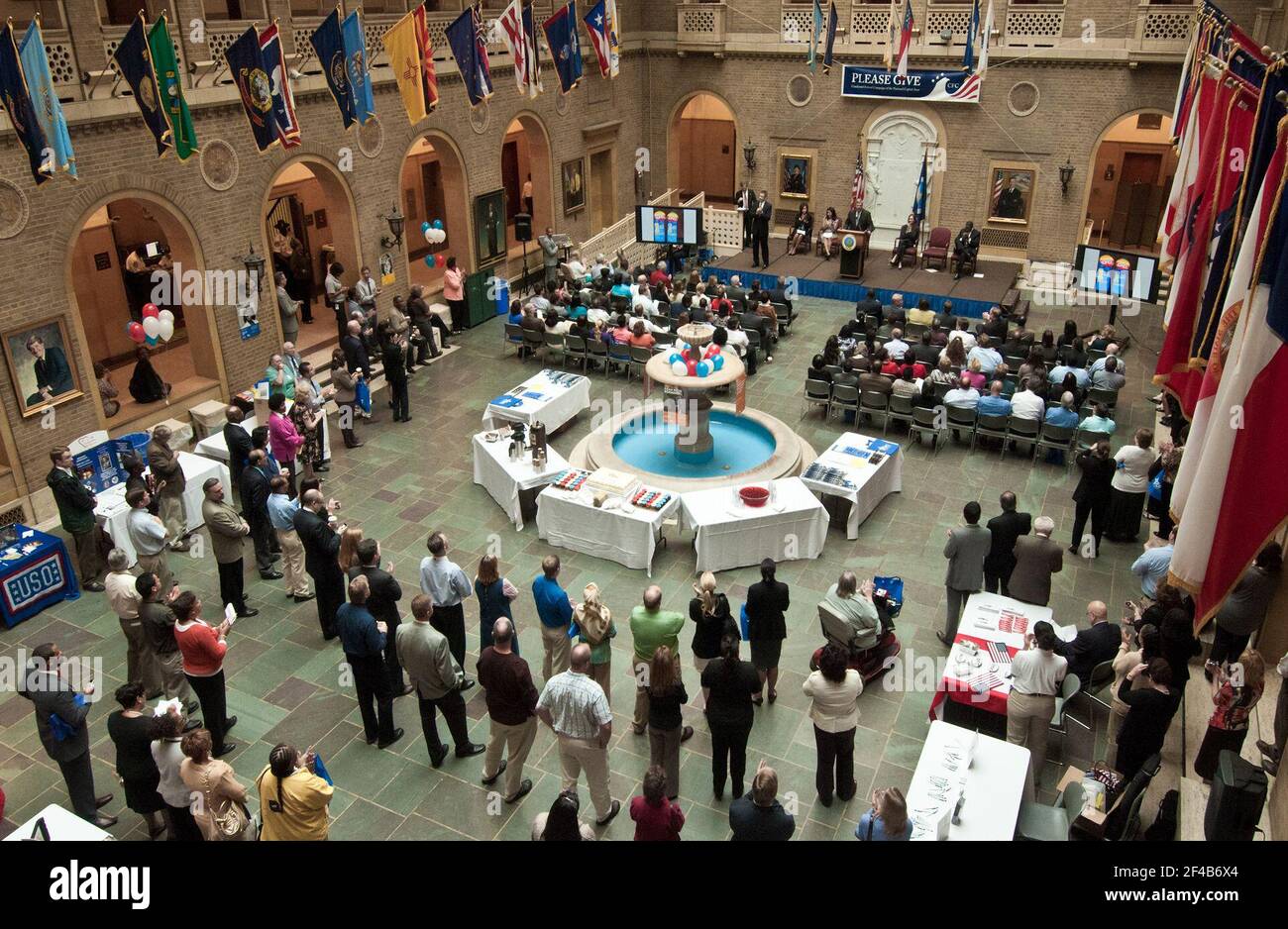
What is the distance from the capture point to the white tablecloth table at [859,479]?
41.5 feet

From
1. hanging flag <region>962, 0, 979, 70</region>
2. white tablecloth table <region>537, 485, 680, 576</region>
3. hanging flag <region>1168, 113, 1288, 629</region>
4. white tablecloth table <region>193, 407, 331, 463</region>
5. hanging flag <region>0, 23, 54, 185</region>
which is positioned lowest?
white tablecloth table <region>537, 485, 680, 576</region>

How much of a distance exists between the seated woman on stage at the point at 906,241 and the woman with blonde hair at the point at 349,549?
738 inches

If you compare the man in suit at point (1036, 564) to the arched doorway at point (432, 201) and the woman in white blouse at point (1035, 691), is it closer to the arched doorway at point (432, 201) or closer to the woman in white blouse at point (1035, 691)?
the woman in white blouse at point (1035, 691)

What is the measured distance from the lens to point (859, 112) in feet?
83.9

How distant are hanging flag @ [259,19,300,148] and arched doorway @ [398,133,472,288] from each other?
203 inches

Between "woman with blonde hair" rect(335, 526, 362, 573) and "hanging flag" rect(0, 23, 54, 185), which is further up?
"hanging flag" rect(0, 23, 54, 185)

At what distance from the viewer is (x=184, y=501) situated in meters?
12.7

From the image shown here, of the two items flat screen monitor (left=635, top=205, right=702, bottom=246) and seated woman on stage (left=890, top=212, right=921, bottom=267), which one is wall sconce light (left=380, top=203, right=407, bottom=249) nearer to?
flat screen monitor (left=635, top=205, right=702, bottom=246)

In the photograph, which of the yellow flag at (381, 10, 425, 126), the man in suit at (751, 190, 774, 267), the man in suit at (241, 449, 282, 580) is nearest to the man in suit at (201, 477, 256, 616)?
the man in suit at (241, 449, 282, 580)

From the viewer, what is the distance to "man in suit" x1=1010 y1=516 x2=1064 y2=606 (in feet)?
31.7

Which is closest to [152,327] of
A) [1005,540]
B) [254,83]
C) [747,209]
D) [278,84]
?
[254,83]

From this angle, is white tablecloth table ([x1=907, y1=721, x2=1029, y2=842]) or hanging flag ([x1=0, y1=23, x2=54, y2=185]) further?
hanging flag ([x1=0, y1=23, x2=54, y2=185])
